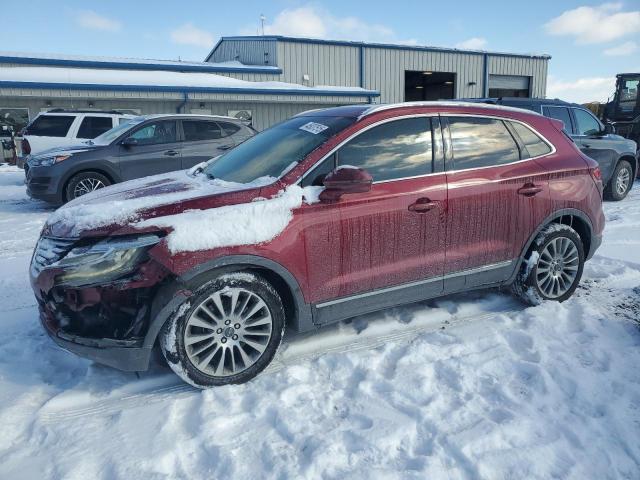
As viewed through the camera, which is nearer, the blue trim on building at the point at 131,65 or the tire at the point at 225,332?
the tire at the point at 225,332

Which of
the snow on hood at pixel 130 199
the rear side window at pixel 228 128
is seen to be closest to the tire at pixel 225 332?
the snow on hood at pixel 130 199

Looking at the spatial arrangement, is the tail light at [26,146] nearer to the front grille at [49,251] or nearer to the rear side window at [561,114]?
the front grille at [49,251]

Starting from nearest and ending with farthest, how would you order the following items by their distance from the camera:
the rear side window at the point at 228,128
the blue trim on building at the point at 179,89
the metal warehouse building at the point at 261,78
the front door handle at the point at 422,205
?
the front door handle at the point at 422,205
the rear side window at the point at 228,128
the blue trim on building at the point at 179,89
the metal warehouse building at the point at 261,78

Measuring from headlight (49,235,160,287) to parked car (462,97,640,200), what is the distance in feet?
22.0

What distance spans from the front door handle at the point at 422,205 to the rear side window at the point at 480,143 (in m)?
0.41

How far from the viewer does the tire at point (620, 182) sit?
967 cm

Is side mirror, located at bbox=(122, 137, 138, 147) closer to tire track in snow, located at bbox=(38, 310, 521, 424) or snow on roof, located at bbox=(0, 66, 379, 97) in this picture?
tire track in snow, located at bbox=(38, 310, 521, 424)

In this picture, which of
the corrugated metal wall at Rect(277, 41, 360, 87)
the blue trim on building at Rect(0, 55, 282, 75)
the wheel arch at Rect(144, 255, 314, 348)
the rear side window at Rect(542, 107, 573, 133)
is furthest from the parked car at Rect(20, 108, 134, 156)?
the corrugated metal wall at Rect(277, 41, 360, 87)

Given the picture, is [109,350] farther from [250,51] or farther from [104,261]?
[250,51]

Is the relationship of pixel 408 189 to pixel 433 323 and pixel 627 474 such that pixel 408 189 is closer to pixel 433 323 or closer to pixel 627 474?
pixel 433 323

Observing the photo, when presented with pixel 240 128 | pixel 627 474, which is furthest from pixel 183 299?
pixel 240 128

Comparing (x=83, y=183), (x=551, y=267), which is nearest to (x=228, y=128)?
(x=83, y=183)

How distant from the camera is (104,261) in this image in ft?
9.44

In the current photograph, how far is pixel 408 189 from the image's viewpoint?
3.57 m
